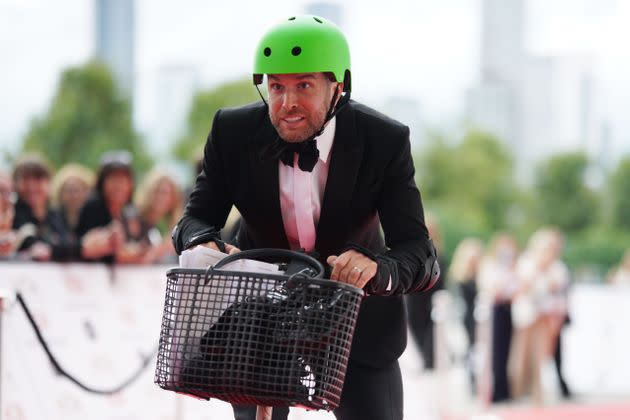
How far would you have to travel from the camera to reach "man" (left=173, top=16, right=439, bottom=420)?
314cm

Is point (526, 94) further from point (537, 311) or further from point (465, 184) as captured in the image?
point (537, 311)

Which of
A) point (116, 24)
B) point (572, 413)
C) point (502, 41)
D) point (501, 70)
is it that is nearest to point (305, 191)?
point (572, 413)

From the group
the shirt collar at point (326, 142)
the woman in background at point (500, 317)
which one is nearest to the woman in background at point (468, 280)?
the woman in background at point (500, 317)

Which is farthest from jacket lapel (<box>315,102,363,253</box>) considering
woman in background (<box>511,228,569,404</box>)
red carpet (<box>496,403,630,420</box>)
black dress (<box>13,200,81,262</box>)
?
woman in background (<box>511,228,569,404</box>)

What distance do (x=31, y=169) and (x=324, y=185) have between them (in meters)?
4.64

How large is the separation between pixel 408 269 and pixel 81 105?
182ft

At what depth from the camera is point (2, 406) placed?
593cm

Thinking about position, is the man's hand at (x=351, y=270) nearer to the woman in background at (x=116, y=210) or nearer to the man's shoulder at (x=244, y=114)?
the man's shoulder at (x=244, y=114)

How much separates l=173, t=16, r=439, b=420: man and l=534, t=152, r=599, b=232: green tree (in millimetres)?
74233

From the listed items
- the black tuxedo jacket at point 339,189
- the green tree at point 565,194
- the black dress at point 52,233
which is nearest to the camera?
the black tuxedo jacket at point 339,189

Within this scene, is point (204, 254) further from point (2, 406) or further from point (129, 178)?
point (129, 178)

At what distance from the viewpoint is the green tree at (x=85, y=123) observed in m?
54.9

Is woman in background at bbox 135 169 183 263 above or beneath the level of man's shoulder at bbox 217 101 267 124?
beneath

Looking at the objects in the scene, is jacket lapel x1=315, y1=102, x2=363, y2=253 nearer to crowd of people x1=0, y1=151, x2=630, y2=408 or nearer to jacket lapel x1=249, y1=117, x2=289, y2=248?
jacket lapel x1=249, y1=117, x2=289, y2=248
